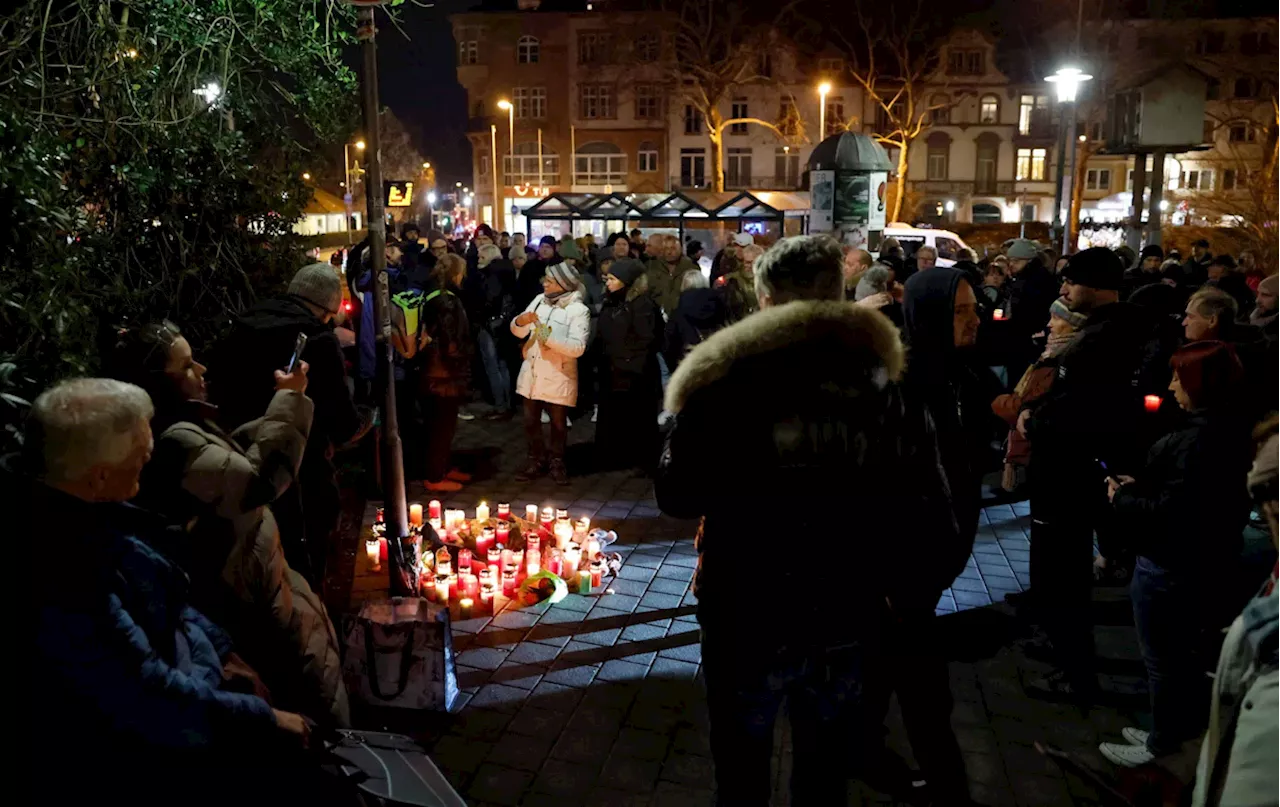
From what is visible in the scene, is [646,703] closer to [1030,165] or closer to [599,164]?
[599,164]

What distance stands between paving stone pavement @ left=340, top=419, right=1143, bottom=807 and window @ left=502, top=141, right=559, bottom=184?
55.1 m

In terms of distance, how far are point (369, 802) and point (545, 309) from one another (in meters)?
5.76

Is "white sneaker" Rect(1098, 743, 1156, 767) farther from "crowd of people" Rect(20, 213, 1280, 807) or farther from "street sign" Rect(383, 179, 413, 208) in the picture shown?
"street sign" Rect(383, 179, 413, 208)

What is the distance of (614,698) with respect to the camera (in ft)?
16.4

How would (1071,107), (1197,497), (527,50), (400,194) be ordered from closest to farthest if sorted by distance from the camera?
1. (1197,497)
2. (400,194)
3. (1071,107)
4. (527,50)

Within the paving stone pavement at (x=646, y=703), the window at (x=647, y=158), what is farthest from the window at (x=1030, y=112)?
the paving stone pavement at (x=646, y=703)

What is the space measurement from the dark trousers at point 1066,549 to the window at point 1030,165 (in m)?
62.3

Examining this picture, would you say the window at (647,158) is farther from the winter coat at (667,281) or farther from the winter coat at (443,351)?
the winter coat at (443,351)

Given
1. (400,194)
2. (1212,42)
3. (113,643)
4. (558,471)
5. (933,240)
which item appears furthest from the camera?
(1212,42)

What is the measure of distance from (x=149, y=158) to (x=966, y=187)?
201ft

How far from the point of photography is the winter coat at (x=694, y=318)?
871 cm

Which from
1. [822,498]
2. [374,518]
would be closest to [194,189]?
[374,518]

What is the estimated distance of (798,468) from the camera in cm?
280

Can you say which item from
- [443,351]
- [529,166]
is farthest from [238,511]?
[529,166]
